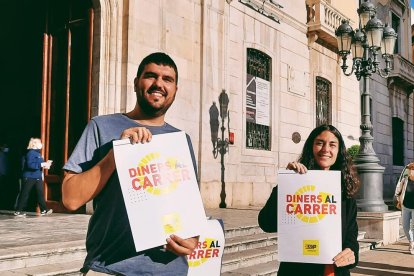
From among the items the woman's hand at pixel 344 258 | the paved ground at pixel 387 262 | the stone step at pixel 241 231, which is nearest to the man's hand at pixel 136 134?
the woman's hand at pixel 344 258

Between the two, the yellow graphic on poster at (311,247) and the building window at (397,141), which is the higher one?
the building window at (397,141)

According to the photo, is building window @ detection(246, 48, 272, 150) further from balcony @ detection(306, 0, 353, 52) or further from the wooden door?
the wooden door

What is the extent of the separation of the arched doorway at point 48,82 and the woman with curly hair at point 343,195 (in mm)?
7588

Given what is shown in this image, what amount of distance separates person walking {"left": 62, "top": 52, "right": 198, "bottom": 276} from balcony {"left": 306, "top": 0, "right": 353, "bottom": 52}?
1598 cm

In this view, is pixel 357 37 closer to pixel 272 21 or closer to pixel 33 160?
pixel 272 21

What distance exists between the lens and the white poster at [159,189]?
1.99 metres

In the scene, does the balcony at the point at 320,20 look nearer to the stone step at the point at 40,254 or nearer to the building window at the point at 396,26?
the building window at the point at 396,26

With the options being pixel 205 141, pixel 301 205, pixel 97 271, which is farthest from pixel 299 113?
pixel 97 271

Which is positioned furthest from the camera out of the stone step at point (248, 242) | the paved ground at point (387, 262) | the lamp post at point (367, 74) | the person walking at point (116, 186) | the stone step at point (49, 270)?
the lamp post at point (367, 74)

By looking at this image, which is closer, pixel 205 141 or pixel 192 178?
pixel 192 178

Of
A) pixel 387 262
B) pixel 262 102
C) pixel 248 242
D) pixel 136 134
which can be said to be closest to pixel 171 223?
pixel 136 134

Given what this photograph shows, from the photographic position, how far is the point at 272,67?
1541 centimetres

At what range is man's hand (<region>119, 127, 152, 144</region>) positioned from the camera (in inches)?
78.1

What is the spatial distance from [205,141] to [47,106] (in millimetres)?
4150
